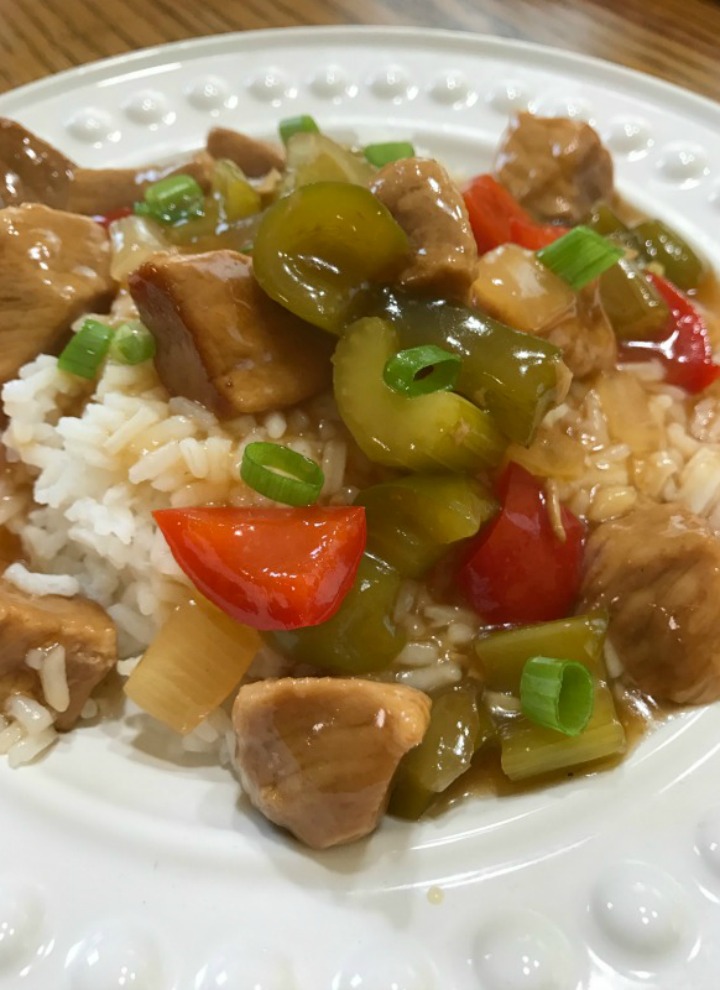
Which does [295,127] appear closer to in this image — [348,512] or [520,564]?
[348,512]

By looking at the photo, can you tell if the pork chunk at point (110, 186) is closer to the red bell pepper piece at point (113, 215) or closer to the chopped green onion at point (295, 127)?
the red bell pepper piece at point (113, 215)

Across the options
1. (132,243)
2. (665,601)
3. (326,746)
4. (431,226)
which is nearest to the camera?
(326,746)

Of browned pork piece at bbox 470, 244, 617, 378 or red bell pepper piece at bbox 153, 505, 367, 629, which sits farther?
browned pork piece at bbox 470, 244, 617, 378

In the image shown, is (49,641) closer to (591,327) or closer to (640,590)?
(640,590)

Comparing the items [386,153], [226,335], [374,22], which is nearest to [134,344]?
[226,335]

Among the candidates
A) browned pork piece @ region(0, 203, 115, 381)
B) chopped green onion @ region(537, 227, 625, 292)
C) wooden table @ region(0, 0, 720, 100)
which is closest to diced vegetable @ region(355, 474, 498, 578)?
chopped green onion @ region(537, 227, 625, 292)

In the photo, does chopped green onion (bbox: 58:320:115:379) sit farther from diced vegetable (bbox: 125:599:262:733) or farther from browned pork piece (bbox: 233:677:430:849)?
browned pork piece (bbox: 233:677:430:849)

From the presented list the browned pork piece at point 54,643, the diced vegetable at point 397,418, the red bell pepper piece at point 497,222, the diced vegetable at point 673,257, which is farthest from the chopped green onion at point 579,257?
the browned pork piece at point 54,643
